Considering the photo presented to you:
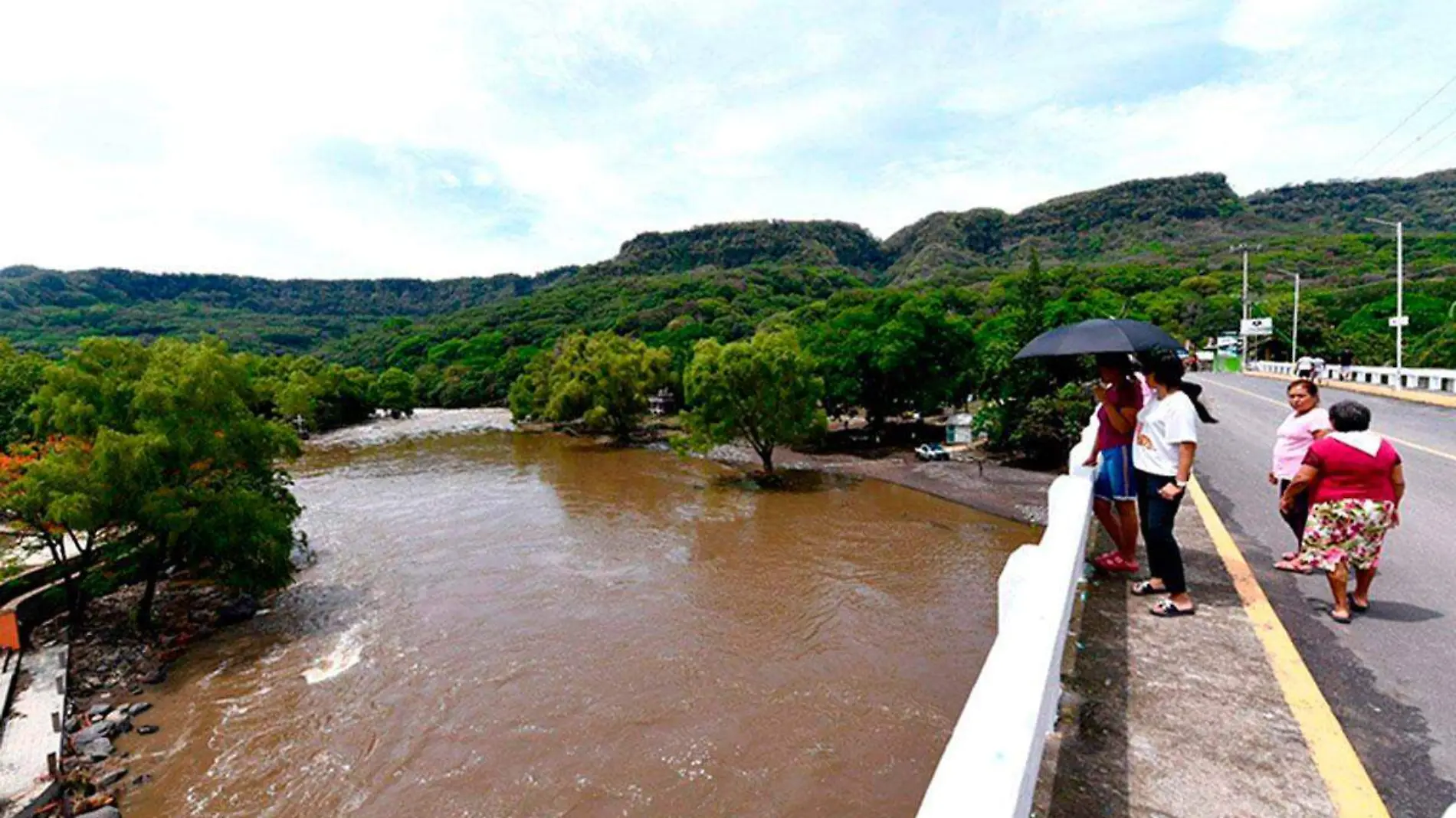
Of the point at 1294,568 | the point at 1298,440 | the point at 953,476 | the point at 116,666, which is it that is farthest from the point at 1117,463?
the point at 953,476

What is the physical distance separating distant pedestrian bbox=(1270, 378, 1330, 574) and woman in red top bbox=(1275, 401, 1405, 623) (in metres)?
0.55

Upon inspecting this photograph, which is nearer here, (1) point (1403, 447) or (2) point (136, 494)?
(1) point (1403, 447)

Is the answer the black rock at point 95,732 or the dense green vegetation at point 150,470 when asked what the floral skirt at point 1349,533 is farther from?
the dense green vegetation at point 150,470

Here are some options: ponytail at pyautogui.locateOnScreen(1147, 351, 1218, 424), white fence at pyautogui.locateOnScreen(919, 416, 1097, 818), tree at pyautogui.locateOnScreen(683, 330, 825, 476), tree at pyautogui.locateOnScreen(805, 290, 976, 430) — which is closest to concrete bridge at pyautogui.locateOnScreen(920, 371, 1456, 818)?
white fence at pyautogui.locateOnScreen(919, 416, 1097, 818)

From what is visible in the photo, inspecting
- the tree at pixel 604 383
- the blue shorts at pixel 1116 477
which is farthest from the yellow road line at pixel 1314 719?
the tree at pixel 604 383

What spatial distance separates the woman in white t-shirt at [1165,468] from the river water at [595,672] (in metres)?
6.59

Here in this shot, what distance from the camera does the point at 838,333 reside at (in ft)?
120

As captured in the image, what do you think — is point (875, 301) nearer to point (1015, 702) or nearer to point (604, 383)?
point (604, 383)

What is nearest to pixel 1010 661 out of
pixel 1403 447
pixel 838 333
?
pixel 1403 447

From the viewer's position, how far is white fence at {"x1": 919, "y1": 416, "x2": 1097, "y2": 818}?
5.55 ft

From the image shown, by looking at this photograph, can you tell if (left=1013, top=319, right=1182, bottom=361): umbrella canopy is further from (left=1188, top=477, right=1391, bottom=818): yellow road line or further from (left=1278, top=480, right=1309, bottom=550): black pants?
(left=1188, top=477, right=1391, bottom=818): yellow road line

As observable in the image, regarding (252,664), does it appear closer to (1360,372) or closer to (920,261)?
(1360,372)

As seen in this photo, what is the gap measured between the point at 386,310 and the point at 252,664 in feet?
577

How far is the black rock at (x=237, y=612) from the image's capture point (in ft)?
51.7
